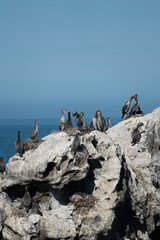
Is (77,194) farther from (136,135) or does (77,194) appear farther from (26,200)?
(136,135)

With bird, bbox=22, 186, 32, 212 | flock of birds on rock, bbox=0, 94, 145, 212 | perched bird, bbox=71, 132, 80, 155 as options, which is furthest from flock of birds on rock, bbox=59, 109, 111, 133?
bird, bbox=22, 186, 32, 212

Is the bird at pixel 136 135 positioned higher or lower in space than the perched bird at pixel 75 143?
higher

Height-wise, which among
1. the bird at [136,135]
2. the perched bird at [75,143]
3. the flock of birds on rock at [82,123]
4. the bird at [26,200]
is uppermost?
the flock of birds on rock at [82,123]

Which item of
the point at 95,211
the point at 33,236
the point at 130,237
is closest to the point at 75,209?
the point at 95,211

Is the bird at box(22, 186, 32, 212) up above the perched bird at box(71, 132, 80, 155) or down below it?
below

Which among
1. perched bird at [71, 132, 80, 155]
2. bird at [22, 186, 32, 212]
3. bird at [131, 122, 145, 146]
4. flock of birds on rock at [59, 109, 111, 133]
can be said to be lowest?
bird at [22, 186, 32, 212]

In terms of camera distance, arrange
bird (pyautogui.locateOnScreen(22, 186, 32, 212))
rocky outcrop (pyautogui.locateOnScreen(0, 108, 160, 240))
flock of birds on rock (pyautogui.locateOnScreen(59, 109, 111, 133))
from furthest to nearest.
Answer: flock of birds on rock (pyautogui.locateOnScreen(59, 109, 111, 133)) → bird (pyautogui.locateOnScreen(22, 186, 32, 212)) → rocky outcrop (pyautogui.locateOnScreen(0, 108, 160, 240))

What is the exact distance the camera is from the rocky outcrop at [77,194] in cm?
1881

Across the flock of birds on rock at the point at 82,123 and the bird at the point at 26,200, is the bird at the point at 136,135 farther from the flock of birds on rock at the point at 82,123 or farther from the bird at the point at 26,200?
the bird at the point at 26,200

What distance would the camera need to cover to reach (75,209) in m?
19.1

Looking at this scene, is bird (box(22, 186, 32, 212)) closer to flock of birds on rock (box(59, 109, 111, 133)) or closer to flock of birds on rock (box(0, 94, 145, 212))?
flock of birds on rock (box(0, 94, 145, 212))

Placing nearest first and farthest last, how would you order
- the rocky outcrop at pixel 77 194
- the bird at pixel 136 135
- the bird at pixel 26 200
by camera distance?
the rocky outcrop at pixel 77 194
the bird at pixel 26 200
the bird at pixel 136 135

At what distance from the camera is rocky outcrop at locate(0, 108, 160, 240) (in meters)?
18.8

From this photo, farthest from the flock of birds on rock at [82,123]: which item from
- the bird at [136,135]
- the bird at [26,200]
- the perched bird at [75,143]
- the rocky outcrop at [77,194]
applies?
the bird at [26,200]
